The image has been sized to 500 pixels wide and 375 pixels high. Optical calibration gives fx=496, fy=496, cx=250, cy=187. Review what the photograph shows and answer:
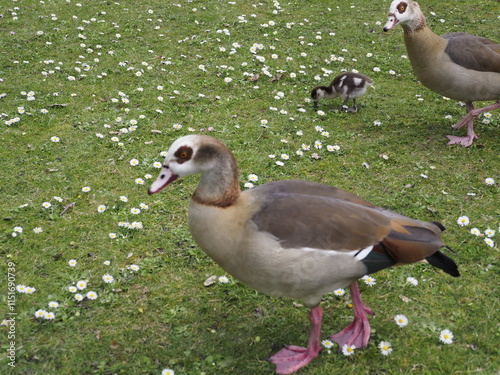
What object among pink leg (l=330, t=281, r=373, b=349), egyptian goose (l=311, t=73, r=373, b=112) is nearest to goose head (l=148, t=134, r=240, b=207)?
pink leg (l=330, t=281, r=373, b=349)

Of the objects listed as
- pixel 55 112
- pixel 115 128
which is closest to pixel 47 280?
pixel 115 128

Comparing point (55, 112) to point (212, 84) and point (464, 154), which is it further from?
point (464, 154)

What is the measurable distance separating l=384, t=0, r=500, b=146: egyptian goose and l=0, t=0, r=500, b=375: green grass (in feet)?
2.50

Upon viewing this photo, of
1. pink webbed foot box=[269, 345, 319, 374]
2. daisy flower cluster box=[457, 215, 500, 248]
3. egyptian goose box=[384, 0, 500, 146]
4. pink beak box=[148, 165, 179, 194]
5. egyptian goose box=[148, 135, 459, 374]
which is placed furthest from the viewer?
egyptian goose box=[384, 0, 500, 146]

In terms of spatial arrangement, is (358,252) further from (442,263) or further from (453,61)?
(453,61)

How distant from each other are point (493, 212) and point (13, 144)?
6543 mm

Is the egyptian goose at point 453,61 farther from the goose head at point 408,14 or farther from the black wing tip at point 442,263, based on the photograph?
the black wing tip at point 442,263

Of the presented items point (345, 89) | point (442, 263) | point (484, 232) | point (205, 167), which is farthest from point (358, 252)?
point (345, 89)

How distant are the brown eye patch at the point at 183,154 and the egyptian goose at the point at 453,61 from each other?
16.8ft

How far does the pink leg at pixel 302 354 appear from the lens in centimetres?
403

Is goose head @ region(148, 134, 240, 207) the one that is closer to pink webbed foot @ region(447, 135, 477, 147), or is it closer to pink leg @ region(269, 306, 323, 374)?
pink leg @ region(269, 306, 323, 374)

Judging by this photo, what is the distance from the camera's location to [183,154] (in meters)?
3.76

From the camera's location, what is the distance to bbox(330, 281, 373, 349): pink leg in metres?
4.23

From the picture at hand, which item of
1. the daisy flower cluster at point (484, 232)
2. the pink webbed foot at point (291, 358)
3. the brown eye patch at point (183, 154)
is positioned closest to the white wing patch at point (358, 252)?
the pink webbed foot at point (291, 358)
